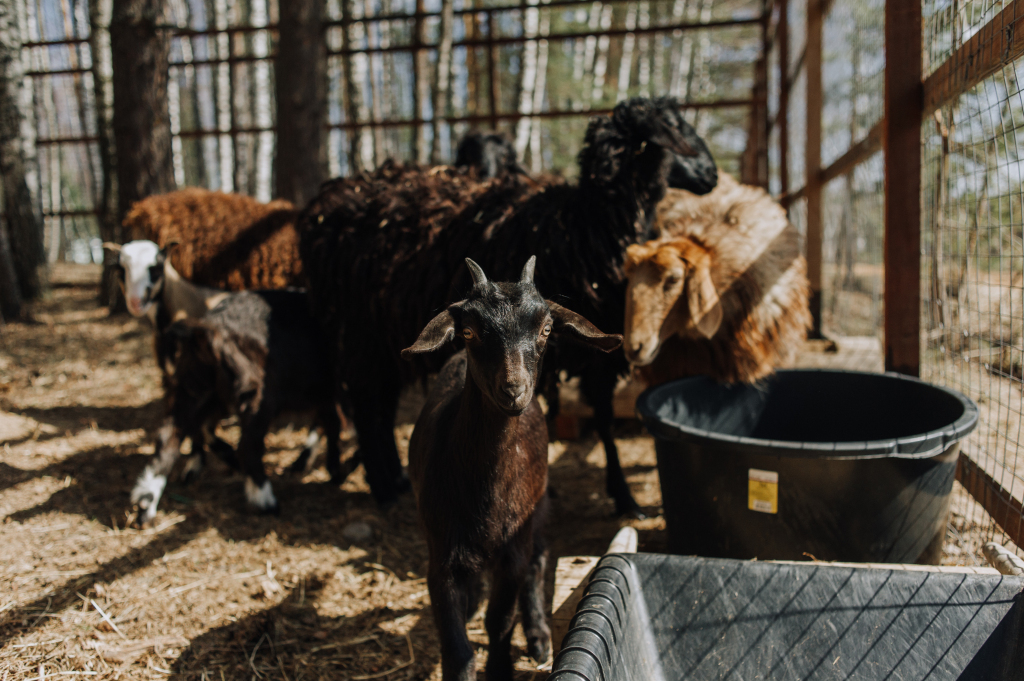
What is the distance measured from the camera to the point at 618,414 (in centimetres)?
472

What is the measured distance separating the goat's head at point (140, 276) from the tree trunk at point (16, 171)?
5.37 m

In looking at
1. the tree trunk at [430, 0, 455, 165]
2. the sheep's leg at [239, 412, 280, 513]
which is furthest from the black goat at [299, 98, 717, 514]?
the tree trunk at [430, 0, 455, 165]

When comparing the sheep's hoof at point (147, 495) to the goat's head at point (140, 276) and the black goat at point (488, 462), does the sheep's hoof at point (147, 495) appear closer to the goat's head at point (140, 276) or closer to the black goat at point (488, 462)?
the goat's head at point (140, 276)

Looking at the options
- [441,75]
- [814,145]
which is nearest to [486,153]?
[814,145]

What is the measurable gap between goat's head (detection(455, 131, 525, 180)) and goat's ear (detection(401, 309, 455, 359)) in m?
2.91

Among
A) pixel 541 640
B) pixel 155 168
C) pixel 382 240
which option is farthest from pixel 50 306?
pixel 541 640

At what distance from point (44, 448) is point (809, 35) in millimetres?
6477

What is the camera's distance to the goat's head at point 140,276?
14.7ft

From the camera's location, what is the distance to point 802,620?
1.98 m

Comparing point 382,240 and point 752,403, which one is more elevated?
point 382,240

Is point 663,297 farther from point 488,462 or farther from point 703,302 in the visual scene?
point 488,462

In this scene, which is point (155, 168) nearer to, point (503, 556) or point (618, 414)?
point (618, 414)

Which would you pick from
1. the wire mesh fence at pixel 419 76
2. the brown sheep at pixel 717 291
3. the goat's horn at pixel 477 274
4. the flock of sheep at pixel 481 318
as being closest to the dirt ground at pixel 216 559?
the flock of sheep at pixel 481 318

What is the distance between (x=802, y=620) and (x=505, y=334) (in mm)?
1238
